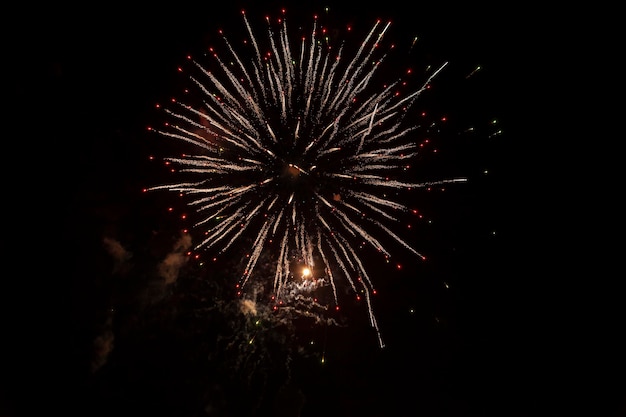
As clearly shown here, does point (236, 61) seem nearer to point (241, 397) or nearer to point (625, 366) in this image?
point (241, 397)

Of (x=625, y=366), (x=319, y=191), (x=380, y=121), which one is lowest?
(x=625, y=366)

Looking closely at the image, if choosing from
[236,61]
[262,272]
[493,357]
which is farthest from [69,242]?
[493,357]

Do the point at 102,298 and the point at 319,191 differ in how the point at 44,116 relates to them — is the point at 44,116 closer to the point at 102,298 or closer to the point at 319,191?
the point at 102,298

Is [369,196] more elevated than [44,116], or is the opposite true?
[44,116]

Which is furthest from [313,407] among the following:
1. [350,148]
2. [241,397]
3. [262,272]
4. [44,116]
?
[44,116]

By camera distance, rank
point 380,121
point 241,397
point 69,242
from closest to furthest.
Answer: point 380,121
point 69,242
point 241,397

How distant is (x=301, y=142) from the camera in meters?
6.92

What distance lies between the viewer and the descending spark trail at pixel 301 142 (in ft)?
21.9

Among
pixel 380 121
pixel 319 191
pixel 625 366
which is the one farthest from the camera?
pixel 625 366

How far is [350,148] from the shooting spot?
6742mm

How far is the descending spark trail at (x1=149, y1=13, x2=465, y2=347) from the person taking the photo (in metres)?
6.66

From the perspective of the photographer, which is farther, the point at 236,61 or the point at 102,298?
the point at 102,298

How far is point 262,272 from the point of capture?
793 centimetres

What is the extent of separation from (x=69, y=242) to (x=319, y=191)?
→ 572cm
